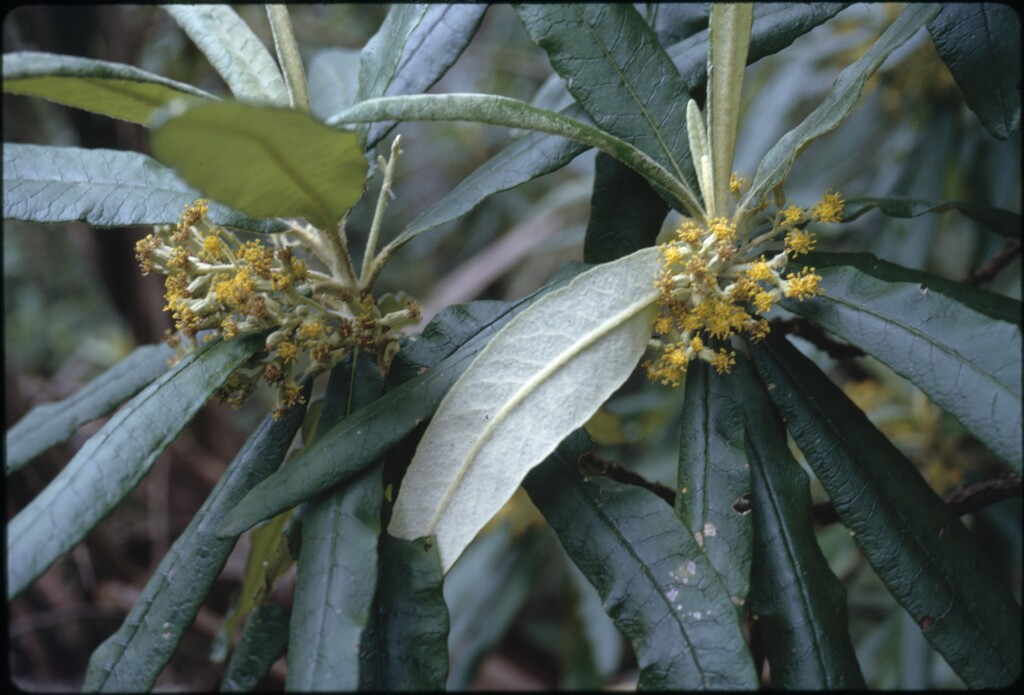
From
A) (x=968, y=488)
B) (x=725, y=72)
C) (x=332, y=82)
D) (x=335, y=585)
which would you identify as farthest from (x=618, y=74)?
(x=968, y=488)

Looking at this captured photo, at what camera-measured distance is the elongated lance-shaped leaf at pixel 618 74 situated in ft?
3.28

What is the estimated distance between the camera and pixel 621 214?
1.12 metres

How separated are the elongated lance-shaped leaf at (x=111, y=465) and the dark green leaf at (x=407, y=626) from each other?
0.88 feet

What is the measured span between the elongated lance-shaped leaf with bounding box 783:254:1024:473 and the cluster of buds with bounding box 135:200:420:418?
0.52m

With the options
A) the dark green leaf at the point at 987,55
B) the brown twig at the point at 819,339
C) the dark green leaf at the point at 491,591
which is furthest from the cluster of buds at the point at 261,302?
the dark green leaf at the point at 491,591

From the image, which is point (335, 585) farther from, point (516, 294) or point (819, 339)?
point (516, 294)

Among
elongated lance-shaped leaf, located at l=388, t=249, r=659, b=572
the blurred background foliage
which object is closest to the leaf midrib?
elongated lance-shaped leaf, located at l=388, t=249, r=659, b=572

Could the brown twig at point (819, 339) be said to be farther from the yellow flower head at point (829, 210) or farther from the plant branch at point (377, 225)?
the plant branch at point (377, 225)

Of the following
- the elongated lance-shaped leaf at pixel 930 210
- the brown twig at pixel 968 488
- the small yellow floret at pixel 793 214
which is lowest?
the brown twig at pixel 968 488

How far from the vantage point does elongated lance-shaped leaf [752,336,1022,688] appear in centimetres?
86

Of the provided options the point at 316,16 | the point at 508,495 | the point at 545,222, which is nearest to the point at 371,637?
the point at 508,495

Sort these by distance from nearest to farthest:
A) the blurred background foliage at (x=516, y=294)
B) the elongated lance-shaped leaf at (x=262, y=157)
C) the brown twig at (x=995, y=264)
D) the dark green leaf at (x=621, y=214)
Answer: the elongated lance-shaped leaf at (x=262, y=157), the dark green leaf at (x=621, y=214), the brown twig at (x=995, y=264), the blurred background foliage at (x=516, y=294)

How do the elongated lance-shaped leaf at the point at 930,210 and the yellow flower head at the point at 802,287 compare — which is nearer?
the yellow flower head at the point at 802,287

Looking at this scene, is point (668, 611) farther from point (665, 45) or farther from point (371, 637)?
point (665, 45)
